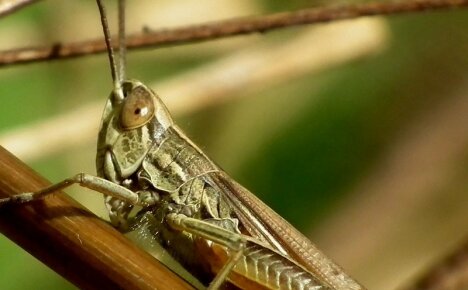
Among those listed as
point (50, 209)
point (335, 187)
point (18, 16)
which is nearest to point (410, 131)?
point (335, 187)

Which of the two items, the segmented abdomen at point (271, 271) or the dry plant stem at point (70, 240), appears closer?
the dry plant stem at point (70, 240)

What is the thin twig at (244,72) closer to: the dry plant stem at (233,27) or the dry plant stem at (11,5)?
the dry plant stem at (233,27)

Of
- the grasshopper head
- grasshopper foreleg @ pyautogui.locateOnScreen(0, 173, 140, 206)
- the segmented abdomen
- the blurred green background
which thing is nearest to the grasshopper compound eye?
the grasshopper head

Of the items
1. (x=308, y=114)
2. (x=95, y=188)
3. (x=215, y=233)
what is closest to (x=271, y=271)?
(x=215, y=233)

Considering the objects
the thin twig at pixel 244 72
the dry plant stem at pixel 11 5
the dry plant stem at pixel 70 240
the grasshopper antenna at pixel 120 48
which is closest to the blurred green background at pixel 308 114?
the thin twig at pixel 244 72

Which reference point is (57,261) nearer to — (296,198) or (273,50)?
(273,50)

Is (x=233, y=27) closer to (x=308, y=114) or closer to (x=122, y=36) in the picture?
(x=122, y=36)
